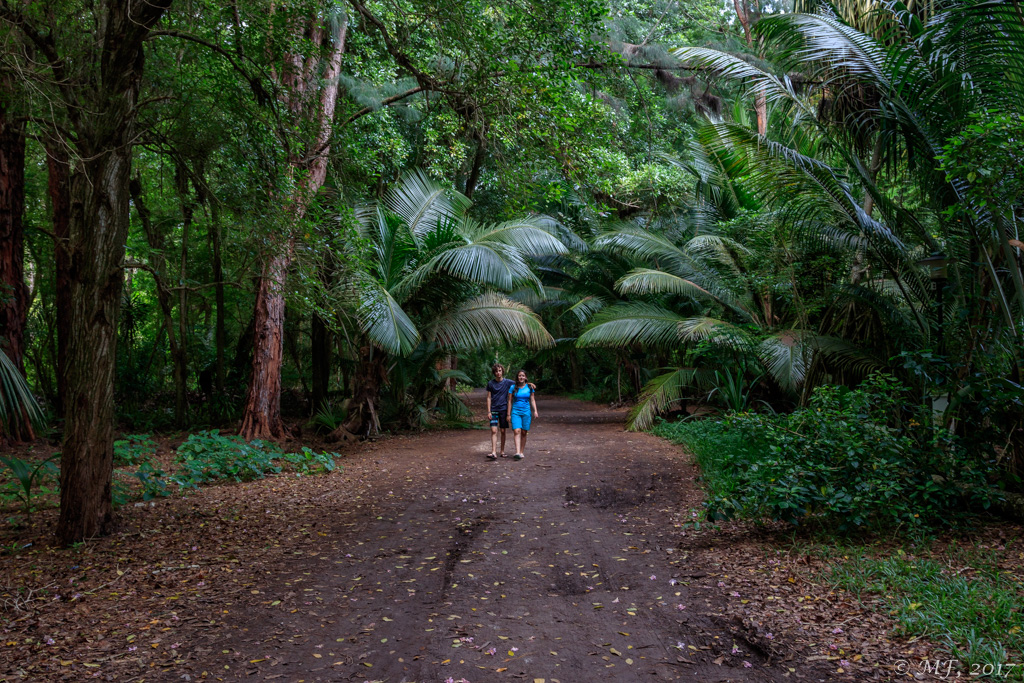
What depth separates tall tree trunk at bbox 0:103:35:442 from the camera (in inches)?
365

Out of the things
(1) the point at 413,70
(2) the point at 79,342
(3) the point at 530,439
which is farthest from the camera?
(3) the point at 530,439

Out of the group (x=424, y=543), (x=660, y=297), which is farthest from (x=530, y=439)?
(x=424, y=543)

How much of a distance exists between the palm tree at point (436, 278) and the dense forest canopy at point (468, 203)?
65 mm

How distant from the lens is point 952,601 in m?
4.07

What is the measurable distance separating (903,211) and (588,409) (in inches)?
606

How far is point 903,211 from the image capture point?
7.11m

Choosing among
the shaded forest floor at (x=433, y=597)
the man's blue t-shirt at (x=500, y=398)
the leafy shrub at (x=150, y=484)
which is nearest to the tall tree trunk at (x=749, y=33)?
the man's blue t-shirt at (x=500, y=398)

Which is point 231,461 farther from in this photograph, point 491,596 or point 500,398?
point 491,596

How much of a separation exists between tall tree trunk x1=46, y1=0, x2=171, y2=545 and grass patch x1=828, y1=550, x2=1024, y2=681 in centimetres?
594

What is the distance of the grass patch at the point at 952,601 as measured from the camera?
353 cm

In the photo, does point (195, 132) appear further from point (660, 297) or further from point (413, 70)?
point (660, 297)

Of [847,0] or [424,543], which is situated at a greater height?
[847,0]

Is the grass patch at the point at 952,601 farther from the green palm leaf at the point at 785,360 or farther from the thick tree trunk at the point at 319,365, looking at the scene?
the thick tree trunk at the point at 319,365

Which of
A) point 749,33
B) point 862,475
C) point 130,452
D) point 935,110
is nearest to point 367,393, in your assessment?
point 130,452
